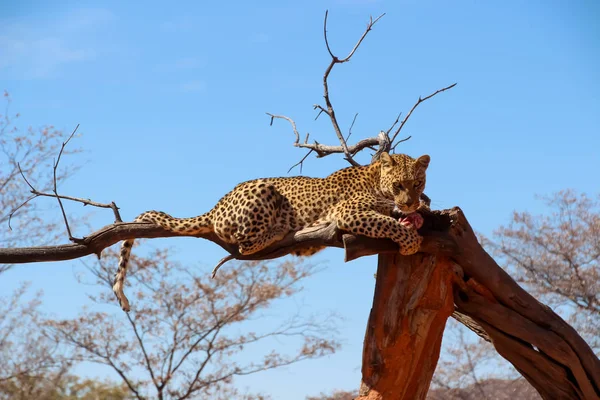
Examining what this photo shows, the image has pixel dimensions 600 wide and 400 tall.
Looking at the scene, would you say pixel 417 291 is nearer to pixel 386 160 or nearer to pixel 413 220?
pixel 413 220

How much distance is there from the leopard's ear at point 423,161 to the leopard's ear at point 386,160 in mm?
276

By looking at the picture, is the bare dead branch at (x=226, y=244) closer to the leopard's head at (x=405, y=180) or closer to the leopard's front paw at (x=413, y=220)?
the leopard's front paw at (x=413, y=220)

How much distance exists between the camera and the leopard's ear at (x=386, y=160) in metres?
7.52

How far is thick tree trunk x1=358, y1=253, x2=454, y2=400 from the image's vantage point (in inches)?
299

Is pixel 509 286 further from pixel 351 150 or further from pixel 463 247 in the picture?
pixel 351 150

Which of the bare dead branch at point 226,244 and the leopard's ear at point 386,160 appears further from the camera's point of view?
the leopard's ear at point 386,160

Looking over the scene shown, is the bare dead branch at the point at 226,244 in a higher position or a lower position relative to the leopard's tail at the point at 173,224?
lower

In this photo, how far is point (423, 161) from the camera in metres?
7.38

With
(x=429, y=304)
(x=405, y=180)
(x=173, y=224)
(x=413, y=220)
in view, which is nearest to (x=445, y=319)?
(x=429, y=304)

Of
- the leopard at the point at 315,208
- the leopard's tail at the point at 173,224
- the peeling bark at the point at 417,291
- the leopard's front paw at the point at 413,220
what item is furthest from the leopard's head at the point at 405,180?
the leopard's tail at the point at 173,224

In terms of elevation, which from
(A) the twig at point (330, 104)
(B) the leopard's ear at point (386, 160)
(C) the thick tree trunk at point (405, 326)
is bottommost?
(C) the thick tree trunk at point (405, 326)

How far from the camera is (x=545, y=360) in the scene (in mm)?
8273

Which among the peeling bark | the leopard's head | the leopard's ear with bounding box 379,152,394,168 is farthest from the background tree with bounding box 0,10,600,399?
the leopard's ear with bounding box 379,152,394,168

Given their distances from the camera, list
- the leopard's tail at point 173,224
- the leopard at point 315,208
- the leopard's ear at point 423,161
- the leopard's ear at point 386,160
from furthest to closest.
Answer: the leopard's tail at point 173,224 → the leopard's ear at point 386,160 → the leopard's ear at point 423,161 → the leopard at point 315,208
